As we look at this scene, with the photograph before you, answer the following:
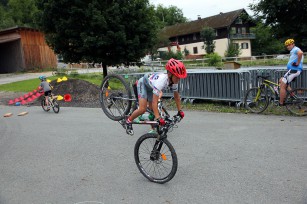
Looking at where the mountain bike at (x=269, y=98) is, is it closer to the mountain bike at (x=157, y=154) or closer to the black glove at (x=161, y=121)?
the mountain bike at (x=157, y=154)

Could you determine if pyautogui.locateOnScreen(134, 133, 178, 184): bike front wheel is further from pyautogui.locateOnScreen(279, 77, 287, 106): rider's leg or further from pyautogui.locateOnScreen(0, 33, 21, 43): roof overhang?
pyautogui.locateOnScreen(0, 33, 21, 43): roof overhang

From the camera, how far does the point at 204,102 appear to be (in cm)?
1247

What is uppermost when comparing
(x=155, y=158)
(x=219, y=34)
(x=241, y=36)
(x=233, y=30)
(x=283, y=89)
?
(x=233, y=30)

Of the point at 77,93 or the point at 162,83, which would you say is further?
the point at 77,93

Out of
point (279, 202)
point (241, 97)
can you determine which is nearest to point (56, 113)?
point (241, 97)

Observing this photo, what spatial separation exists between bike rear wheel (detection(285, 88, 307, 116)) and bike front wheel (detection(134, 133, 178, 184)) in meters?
5.76

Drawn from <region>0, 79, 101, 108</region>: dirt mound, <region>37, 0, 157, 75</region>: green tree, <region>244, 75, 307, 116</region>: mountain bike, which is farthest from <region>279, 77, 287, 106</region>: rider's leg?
<region>37, 0, 157, 75</region>: green tree

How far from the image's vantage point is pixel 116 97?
6.95 metres

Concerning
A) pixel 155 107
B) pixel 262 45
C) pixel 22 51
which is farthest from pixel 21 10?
pixel 155 107

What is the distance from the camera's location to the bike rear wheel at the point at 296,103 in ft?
30.4

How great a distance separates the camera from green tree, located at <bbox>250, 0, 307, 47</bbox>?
53.5 feet

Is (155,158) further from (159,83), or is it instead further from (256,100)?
(256,100)

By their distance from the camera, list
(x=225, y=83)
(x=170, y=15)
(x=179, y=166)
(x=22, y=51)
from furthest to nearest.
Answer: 1. (x=170, y=15)
2. (x=22, y=51)
3. (x=225, y=83)
4. (x=179, y=166)

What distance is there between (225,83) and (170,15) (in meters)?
103
